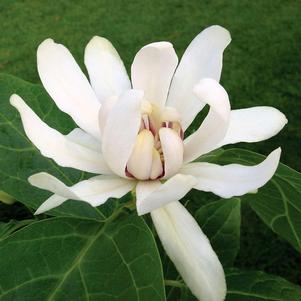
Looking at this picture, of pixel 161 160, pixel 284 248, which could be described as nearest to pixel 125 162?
pixel 161 160

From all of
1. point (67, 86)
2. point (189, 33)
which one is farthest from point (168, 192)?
point (189, 33)

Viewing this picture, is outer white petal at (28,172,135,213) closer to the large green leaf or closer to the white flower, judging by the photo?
the white flower

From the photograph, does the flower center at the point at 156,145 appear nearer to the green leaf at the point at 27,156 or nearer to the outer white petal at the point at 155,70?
the outer white petal at the point at 155,70

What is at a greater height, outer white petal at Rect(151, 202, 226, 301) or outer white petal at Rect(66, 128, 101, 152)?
outer white petal at Rect(66, 128, 101, 152)

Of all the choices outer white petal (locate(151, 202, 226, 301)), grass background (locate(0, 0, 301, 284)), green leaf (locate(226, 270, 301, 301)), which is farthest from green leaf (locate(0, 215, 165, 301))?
grass background (locate(0, 0, 301, 284))

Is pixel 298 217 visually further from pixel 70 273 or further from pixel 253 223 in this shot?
pixel 253 223

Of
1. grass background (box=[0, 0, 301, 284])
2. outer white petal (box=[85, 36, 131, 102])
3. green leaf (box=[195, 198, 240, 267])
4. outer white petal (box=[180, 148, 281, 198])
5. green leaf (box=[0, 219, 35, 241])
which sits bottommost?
grass background (box=[0, 0, 301, 284])

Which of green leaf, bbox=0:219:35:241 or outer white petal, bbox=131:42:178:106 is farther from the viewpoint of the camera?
green leaf, bbox=0:219:35:241
